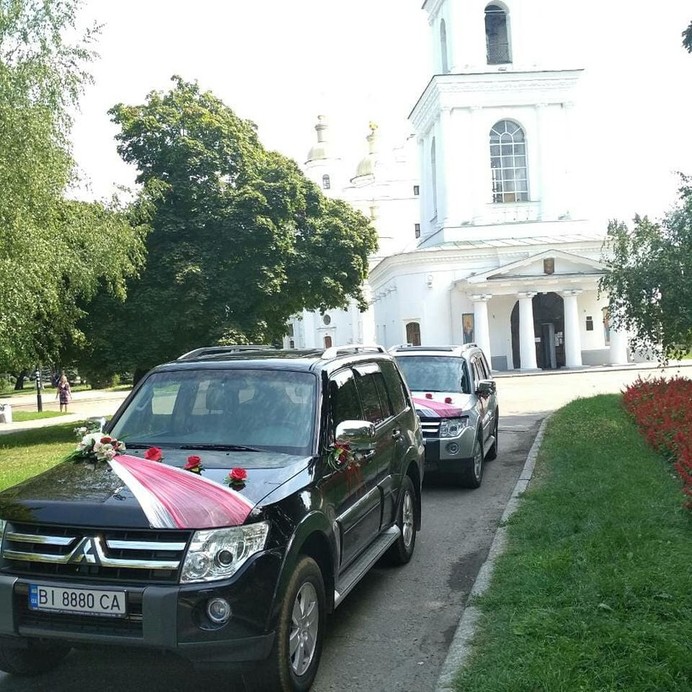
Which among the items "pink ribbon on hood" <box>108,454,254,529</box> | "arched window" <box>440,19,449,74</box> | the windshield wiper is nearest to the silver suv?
the windshield wiper

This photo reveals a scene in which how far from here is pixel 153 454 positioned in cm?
499

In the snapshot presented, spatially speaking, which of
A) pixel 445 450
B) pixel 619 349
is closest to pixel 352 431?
pixel 445 450

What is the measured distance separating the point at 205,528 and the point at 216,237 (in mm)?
21671

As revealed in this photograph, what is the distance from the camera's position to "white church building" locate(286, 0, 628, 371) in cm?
5106

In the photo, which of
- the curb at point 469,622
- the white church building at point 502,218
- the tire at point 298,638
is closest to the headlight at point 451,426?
the curb at point 469,622

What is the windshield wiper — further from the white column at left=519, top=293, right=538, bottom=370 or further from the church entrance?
the church entrance

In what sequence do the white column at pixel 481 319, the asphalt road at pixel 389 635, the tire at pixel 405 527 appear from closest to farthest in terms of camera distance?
the asphalt road at pixel 389 635 → the tire at pixel 405 527 → the white column at pixel 481 319

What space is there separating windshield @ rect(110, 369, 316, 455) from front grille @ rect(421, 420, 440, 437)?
5301 mm

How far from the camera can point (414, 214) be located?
9394 centimetres

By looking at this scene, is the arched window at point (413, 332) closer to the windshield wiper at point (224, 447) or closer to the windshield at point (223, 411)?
the windshield at point (223, 411)

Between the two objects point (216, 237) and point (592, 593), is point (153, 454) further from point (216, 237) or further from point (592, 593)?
point (216, 237)

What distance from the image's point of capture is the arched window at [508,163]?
5656 centimetres

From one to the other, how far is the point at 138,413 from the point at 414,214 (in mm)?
89739

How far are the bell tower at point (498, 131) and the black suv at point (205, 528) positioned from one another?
50340mm
